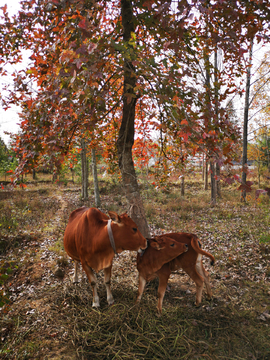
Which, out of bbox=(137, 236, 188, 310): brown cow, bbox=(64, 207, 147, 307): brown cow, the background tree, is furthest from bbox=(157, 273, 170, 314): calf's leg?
the background tree

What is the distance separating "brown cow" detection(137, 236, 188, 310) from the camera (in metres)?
3.37

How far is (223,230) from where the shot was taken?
8219 mm

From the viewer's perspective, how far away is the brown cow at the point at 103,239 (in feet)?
10.7

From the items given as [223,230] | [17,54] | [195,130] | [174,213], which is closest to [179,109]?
[195,130]

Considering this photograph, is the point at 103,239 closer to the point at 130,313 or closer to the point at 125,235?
the point at 125,235

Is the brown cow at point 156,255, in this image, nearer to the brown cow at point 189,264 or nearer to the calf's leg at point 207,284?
the brown cow at point 189,264

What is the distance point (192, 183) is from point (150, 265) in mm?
21612

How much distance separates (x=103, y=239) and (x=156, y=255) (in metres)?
0.86

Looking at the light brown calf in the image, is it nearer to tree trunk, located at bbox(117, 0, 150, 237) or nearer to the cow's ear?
tree trunk, located at bbox(117, 0, 150, 237)

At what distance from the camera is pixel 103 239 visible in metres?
3.33

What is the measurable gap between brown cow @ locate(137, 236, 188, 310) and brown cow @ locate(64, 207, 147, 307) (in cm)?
24

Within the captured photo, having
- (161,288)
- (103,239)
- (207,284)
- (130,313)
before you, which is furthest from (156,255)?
(207,284)

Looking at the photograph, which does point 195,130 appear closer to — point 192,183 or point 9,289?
point 9,289

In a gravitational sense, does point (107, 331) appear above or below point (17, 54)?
below
